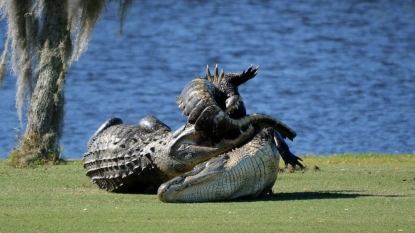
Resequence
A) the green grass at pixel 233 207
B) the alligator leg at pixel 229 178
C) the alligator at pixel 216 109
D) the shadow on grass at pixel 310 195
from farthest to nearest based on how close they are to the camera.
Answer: the alligator at pixel 216 109 < the shadow on grass at pixel 310 195 < the alligator leg at pixel 229 178 < the green grass at pixel 233 207

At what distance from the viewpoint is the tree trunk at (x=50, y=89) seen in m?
16.3

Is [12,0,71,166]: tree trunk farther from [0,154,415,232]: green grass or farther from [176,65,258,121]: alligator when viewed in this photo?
[176,65,258,121]: alligator

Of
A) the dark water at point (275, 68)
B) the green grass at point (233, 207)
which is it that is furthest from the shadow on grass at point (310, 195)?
the dark water at point (275, 68)

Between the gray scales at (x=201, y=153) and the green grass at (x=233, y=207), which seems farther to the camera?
the gray scales at (x=201, y=153)

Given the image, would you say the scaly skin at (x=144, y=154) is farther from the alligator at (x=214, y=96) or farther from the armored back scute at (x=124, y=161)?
the alligator at (x=214, y=96)

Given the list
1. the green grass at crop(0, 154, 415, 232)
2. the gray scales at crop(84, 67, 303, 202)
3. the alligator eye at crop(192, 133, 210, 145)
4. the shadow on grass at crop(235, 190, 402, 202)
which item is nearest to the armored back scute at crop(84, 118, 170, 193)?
the gray scales at crop(84, 67, 303, 202)

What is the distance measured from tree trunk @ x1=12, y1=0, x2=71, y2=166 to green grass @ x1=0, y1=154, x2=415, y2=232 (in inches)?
68.0

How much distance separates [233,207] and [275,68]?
34.5 metres

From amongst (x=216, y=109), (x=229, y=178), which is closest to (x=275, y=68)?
(x=216, y=109)

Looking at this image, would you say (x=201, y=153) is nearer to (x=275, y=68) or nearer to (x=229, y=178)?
(x=229, y=178)

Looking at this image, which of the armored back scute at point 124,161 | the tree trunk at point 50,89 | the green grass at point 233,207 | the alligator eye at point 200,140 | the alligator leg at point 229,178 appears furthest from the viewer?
the tree trunk at point 50,89

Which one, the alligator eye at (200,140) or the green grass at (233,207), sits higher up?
the alligator eye at (200,140)

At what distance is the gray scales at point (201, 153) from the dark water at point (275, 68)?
42.7ft

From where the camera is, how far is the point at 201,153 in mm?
12297
